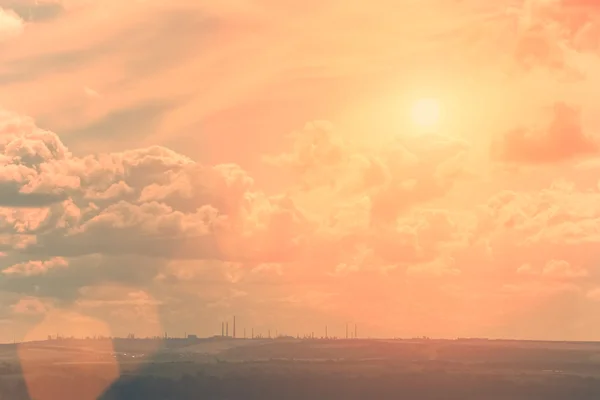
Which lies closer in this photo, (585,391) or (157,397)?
(157,397)

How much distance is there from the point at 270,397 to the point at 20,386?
4707 cm

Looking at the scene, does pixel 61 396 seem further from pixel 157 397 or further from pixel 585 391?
pixel 585 391

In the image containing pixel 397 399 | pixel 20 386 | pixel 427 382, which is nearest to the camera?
pixel 397 399

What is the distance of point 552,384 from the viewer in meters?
200

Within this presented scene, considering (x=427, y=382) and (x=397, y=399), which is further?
(x=427, y=382)

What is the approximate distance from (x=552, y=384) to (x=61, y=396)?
319 ft

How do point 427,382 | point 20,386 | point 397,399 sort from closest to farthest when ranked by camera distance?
1. point 397,399
2. point 20,386
3. point 427,382

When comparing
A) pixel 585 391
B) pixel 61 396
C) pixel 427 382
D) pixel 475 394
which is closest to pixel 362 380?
pixel 427 382

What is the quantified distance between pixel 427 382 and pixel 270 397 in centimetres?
3794

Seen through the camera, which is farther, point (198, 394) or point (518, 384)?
point (518, 384)

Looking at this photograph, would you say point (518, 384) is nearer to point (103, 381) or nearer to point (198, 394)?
point (198, 394)

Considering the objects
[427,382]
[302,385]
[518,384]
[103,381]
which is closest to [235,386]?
[302,385]

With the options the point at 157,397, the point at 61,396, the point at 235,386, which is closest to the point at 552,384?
the point at 235,386

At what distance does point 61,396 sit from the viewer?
554 feet
